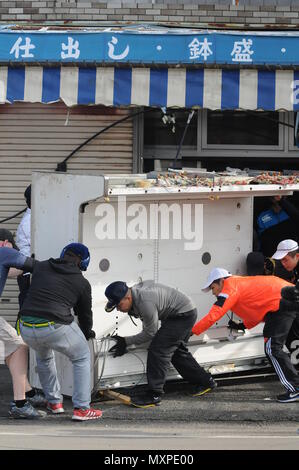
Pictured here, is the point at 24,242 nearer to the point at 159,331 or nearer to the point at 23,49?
the point at 159,331

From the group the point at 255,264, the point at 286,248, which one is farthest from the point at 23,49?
the point at 286,248

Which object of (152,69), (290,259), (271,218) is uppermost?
(152,69)

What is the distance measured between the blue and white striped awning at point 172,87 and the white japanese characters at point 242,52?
0.15 m

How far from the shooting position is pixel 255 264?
1034 centimetres

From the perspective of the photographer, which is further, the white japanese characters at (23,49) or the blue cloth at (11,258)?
the white japanese characters at (23,49)

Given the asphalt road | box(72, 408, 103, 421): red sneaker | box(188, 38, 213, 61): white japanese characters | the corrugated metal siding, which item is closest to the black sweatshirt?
box(72, 408, 103, 421): red sneaker

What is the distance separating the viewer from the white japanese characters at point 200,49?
11383 mm

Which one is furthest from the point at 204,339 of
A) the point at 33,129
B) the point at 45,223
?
the point at 33,129

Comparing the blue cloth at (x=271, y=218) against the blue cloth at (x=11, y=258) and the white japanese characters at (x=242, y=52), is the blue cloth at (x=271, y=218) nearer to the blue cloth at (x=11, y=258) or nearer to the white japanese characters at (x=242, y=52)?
the white japanese characters at (x=242, y=52)

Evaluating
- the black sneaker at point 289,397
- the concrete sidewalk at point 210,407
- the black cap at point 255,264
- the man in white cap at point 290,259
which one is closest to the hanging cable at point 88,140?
the black cap at point 255,264

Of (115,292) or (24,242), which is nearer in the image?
(115,292)

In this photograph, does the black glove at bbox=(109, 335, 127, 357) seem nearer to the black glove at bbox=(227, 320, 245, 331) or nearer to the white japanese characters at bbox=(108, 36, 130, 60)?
the black glove at bbox=(227, 320, 245, 331)

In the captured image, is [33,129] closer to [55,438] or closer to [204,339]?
[204,339]

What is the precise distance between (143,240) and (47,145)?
3279 millimetres
